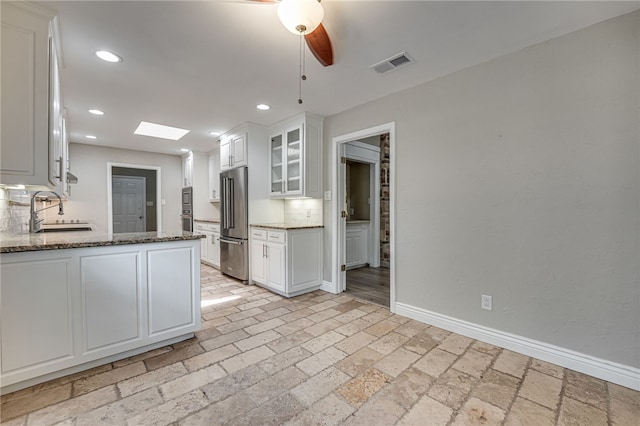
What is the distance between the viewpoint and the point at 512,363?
208cm

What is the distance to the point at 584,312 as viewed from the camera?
1975mm

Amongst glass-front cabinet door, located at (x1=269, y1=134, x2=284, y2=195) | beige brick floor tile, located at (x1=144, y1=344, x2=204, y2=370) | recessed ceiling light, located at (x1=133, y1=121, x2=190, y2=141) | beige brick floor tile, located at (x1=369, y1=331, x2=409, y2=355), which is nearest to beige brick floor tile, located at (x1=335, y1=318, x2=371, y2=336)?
beige brick floor tile, located at (x1=369, y1=331, x2=409, y2=355)

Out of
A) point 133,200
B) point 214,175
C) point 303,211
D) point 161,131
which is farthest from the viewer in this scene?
point 133,200

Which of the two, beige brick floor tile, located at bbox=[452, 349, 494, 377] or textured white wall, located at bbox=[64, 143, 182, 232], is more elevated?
textured white wall, located at bbox=[64, 143, 182, 232]

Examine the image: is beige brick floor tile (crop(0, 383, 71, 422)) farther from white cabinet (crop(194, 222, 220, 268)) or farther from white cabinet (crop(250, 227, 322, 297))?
white cabinet (crop(194, 222, 220, 268))

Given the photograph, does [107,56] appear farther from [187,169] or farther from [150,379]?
[187,169]

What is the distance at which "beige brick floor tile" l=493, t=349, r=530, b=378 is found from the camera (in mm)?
1975

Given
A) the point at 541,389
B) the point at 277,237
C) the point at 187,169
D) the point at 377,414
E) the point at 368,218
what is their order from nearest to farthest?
the point at 377,414 → the point at 541,389 → the point at 277,237 → the point at 368,218 → the point at 187,169

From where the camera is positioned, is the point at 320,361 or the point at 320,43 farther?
the point at 320,361

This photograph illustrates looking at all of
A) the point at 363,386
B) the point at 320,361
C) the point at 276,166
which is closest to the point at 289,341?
the point at 320,361

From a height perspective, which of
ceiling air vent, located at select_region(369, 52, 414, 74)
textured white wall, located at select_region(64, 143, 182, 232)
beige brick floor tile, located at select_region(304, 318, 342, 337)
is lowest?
beige brick floor tile, located at select_region(304, 318, 342, 337)

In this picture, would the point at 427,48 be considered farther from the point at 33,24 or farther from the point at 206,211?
the point at 206,211

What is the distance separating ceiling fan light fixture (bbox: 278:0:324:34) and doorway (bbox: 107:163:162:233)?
6199 millimetres

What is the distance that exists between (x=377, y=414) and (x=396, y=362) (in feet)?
1.90
